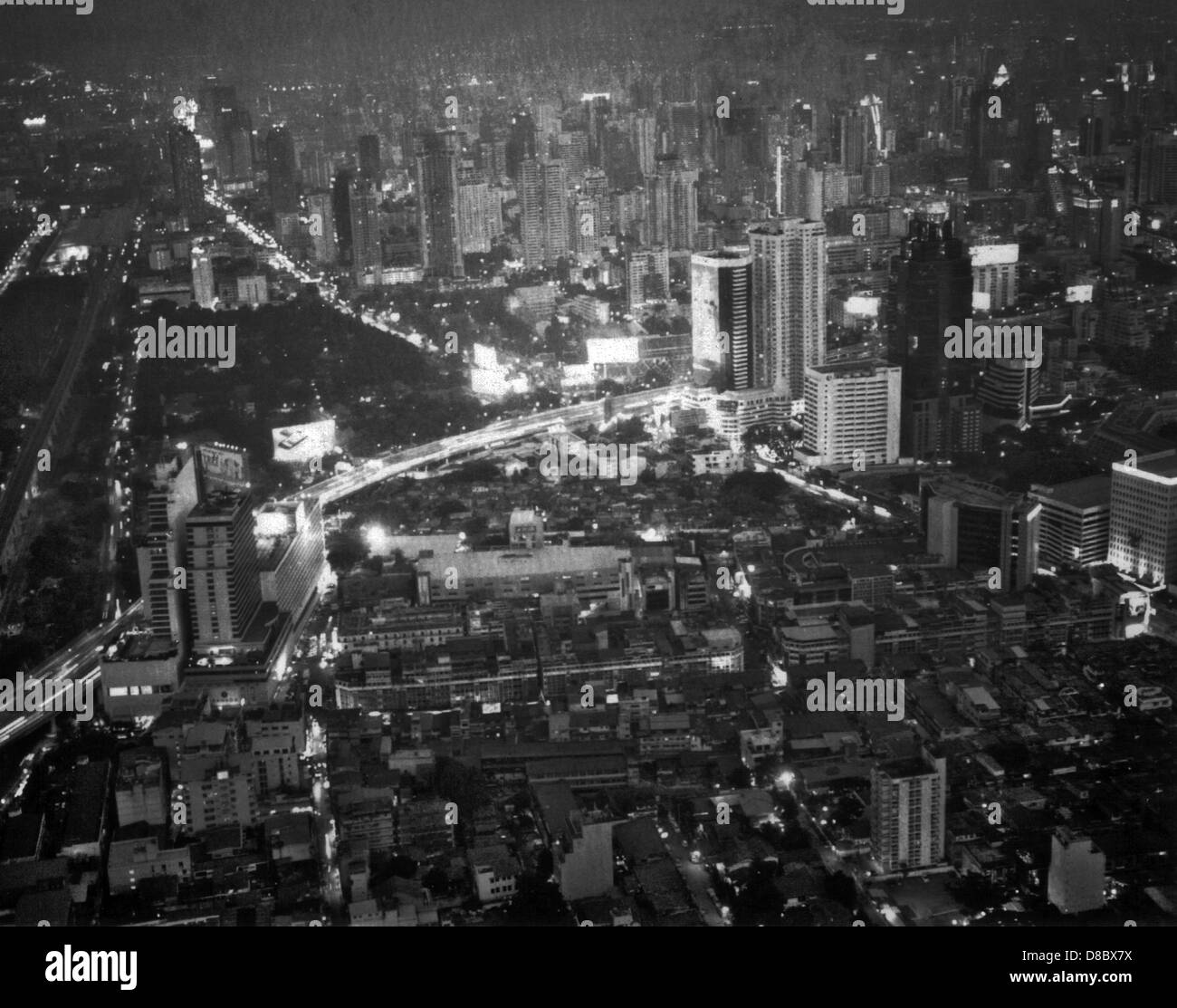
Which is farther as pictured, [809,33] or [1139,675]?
[809,33]

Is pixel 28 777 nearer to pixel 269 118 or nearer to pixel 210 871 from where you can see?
pixel 210 871

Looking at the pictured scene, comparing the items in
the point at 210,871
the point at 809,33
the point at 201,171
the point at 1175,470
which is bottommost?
the point at 210,871

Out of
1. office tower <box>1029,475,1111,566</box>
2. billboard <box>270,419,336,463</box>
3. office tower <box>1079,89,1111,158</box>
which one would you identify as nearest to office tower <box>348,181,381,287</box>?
billboard <box>270,419,336,463</box>

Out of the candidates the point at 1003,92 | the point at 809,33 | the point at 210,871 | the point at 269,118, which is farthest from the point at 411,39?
the point at 210,871

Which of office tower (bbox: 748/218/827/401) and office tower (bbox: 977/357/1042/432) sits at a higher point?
office tower (bbox: 748/218/827/401)

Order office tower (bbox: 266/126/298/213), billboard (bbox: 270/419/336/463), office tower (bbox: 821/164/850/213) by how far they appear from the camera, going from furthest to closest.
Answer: office tower (bbox: 821/164/850/213)
office tower (bbox: 266/126/298/213)
billboard (bbox: 270/419/336/463)
